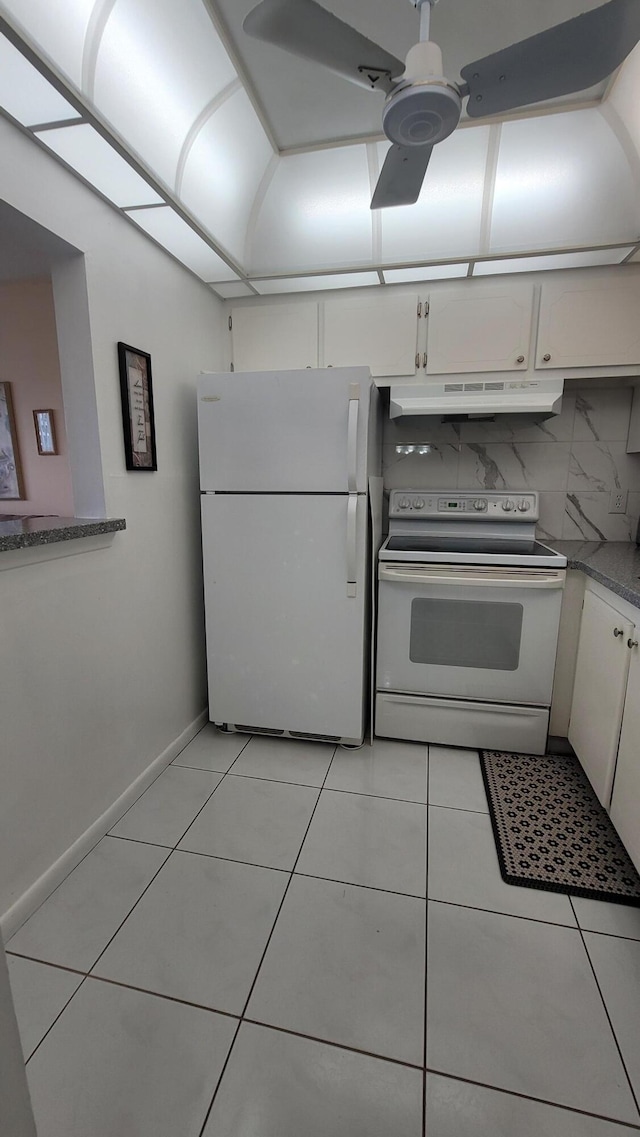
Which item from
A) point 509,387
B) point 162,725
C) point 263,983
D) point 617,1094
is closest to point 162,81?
point 509,387

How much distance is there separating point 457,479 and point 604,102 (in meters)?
1.48

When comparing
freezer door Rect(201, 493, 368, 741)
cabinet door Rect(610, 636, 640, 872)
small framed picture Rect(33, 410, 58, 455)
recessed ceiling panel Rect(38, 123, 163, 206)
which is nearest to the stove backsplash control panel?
freezer door Rect(201, 493, 368, 741)

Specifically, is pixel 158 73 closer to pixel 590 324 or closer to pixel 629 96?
pixel 629 96

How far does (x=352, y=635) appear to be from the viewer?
2.06 metres

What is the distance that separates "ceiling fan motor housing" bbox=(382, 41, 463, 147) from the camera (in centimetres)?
98

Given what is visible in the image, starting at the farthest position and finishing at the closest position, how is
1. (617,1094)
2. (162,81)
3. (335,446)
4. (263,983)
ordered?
(335,446) < (162,81) < (263,983) < (617,1094)

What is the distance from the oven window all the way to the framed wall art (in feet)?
6.67

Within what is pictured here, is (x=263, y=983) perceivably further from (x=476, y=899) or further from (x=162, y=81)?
(x=162, y=81)

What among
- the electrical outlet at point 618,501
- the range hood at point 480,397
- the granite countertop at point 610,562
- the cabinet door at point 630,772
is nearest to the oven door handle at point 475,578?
the granite countertop at point 610,562

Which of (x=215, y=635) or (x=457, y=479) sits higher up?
(x=457, y=479)

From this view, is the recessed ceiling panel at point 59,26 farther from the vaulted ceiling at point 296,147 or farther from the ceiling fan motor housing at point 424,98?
the ceiling fan motor housing at point 424,98

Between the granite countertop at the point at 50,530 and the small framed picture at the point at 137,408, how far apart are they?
264 mm

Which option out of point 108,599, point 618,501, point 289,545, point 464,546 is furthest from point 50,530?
point 618,501

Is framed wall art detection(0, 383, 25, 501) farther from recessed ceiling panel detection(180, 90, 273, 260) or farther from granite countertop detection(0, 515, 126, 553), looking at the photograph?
recessed ceiling panel detection(180, 90, 273, 260)
